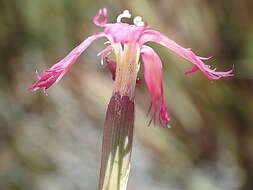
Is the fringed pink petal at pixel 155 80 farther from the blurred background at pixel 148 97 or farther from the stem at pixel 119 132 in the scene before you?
the blurred background at pixel 148 97

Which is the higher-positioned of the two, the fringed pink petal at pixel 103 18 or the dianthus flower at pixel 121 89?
the fringed pink petal at pixel 103 18

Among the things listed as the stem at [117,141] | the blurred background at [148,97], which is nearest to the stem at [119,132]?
the stem at [117,141]

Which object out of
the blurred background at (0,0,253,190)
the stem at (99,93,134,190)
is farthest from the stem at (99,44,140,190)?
the blurred background at (0,0,253,190)

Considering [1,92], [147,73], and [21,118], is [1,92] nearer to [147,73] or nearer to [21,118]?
[21,118]

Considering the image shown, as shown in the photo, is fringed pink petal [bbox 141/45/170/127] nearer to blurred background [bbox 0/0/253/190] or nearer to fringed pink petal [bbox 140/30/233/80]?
fringed pink petal [bbox 140/30/233/80]

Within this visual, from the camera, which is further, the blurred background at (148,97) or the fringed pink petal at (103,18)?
the blurred background at (148,97)

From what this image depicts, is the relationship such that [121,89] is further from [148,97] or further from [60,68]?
[148,97]
